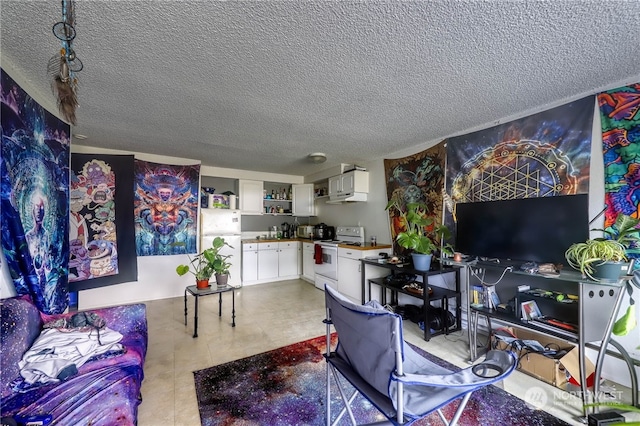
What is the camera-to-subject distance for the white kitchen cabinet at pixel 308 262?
5137mm

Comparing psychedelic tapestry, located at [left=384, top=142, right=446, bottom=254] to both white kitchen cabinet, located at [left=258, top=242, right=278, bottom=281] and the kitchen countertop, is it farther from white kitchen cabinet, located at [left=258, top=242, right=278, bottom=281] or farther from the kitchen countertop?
white kitchen cabinet, located at [left=258, top=242, right=278, bottom=281]

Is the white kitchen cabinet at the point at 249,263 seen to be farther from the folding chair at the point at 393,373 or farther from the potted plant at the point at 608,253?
the potted plant at the point at 608,253

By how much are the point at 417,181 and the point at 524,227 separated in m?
1.47

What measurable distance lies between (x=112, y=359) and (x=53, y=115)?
223 cm

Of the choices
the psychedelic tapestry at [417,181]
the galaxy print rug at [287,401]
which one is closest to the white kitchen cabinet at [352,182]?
the psychedelic tapestry at [417,181]

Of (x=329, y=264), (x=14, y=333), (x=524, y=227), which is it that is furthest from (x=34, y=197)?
(x=524, y=227)

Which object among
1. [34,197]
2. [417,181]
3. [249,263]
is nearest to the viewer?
[34,197]

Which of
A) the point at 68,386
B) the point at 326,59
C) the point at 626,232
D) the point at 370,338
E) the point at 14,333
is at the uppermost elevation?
the point at 326,59

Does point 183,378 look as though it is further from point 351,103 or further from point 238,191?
point 238,191

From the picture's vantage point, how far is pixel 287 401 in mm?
1786

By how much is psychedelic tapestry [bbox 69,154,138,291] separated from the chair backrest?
151 inches

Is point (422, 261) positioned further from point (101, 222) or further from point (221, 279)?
point (101, 222)

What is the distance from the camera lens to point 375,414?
1.66 m

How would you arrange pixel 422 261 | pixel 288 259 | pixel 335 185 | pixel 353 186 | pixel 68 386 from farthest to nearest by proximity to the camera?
pixel 288 259
pixel 335 185
pixel 353 186
pixel 422 261
pixel 68 386
